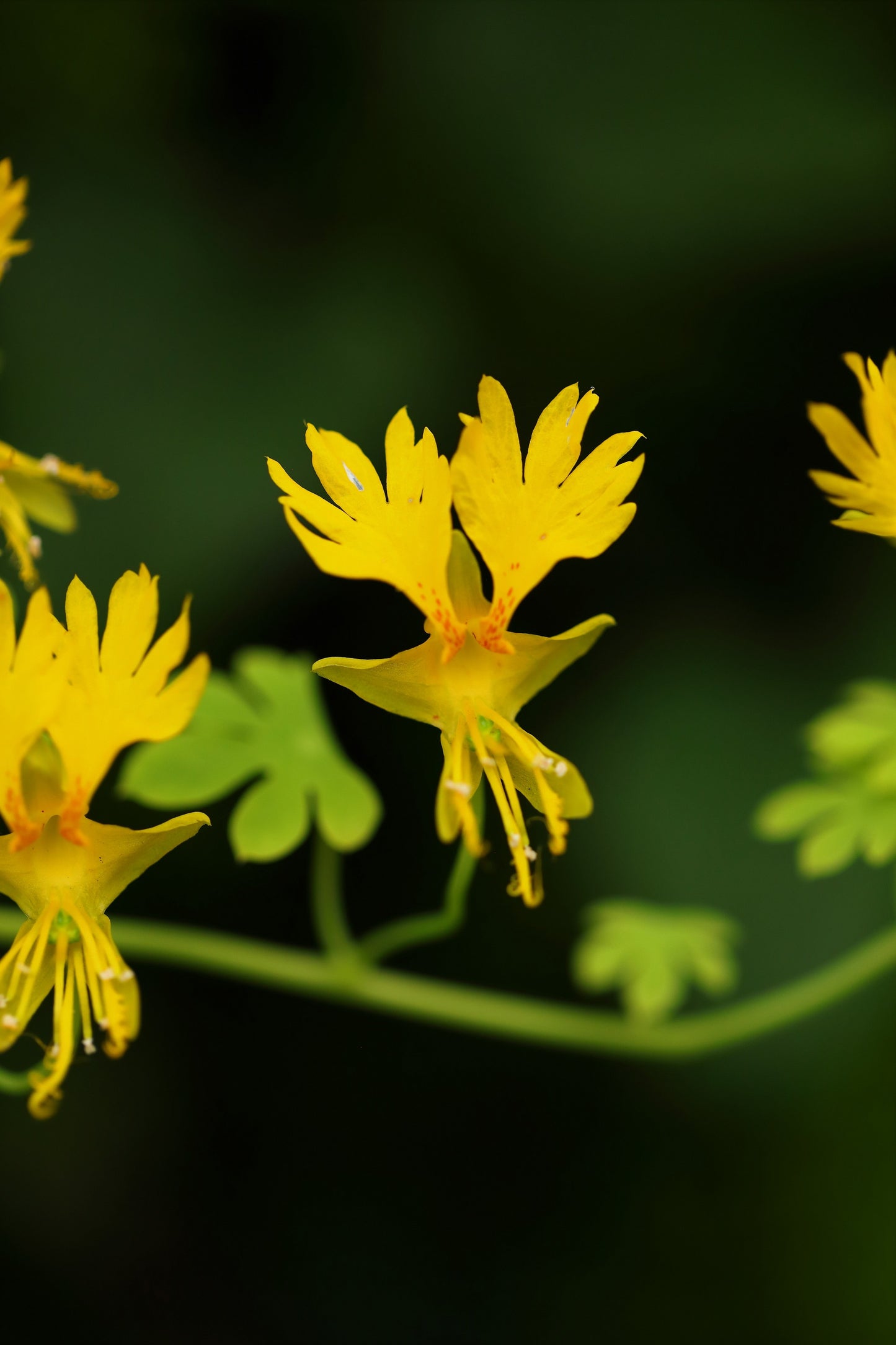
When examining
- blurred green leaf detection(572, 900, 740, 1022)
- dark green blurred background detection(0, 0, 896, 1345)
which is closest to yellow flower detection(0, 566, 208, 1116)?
blurred green leaf detection(572, 900, 740, 1022)

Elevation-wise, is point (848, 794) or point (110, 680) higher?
point (848, 794)

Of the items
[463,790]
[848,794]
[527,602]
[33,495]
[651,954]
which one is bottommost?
[463,790]

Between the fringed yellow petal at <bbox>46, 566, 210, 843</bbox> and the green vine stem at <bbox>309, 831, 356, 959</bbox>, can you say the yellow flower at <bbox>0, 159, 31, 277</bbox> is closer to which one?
the fringed yellow petal at <bbox>46, 566, 210, 843</bbox>

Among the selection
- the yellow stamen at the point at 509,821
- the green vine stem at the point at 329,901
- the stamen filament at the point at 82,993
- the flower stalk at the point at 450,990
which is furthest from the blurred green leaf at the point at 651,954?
the stamen filament at the point at 82,993

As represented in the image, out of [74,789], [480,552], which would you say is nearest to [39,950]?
[74,789]

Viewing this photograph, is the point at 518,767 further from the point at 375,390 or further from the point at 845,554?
the point at 845,554

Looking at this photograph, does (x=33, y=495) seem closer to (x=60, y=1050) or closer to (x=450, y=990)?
(x=60, y=1050)
